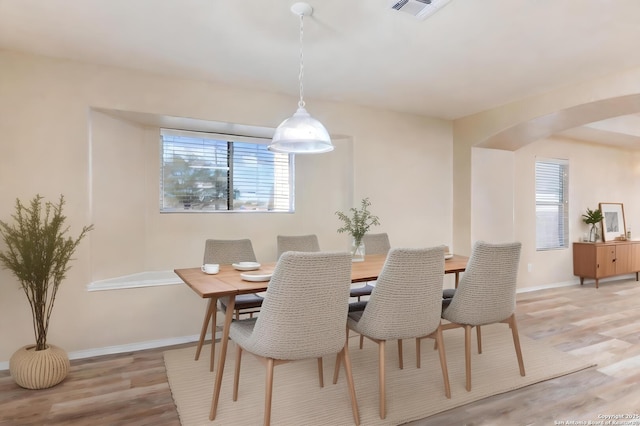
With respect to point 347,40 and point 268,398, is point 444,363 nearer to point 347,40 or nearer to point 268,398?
point 268,398

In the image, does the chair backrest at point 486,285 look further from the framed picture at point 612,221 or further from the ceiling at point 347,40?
the framed picture at point 612,221

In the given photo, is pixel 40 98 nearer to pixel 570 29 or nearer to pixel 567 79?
pixel 570 29

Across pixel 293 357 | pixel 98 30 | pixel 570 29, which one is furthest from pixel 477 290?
pixel 98 30

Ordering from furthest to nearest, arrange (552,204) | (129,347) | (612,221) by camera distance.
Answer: (612,221) → (552,204) → (129,347)

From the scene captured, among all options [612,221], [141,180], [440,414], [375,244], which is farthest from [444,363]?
[612,221]

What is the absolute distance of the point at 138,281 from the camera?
11.2ft

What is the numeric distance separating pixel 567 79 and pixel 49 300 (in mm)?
4849

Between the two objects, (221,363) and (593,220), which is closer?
(221,363)

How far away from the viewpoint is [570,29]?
8.21 ft

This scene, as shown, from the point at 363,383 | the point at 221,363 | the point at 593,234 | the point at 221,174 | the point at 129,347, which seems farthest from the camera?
the point at 593,234

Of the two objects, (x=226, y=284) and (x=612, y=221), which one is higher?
(x=612, y=221)

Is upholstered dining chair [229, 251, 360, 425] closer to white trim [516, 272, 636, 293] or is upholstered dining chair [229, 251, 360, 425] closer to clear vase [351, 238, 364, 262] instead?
clear vase [351, 238, 364, 262]

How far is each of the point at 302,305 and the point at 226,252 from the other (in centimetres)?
155

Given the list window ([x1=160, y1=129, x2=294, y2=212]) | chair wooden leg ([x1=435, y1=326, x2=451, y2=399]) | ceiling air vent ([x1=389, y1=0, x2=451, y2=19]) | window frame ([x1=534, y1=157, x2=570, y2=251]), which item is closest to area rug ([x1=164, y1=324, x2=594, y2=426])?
chair wooden leg ([x1=435, y1=326, x2=451, y2=399])
